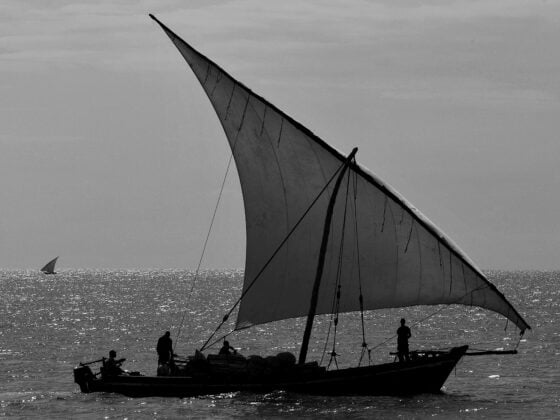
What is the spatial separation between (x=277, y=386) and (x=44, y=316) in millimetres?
78464

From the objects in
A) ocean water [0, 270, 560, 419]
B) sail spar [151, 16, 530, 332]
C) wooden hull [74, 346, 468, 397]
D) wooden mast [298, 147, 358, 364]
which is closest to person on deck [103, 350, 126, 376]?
ocean water [0, 270, 560, 419]

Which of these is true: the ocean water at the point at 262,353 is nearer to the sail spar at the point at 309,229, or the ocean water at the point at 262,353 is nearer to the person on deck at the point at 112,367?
the person on deck at the point at 112,367

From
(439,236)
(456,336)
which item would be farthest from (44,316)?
(439,236)

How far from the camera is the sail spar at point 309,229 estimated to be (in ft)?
129

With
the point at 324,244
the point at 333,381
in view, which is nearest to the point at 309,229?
the point at 324,244

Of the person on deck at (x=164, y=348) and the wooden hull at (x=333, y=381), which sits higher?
the person on deck at (x=164, y=348)

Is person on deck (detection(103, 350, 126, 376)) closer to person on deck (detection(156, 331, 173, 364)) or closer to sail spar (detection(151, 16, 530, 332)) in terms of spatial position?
person on deck (detection(156, 331, 173, 364))

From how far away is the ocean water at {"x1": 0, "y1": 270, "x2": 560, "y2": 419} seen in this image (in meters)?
39.5

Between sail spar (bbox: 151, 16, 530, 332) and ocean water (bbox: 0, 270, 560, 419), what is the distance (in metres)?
3.53

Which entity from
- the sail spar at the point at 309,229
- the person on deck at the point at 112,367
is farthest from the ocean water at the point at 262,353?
the sail spar at the point at 309,229

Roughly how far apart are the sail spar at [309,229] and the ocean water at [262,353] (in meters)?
3.53

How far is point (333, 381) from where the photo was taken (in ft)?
132

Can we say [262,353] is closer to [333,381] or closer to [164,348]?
[164,348]

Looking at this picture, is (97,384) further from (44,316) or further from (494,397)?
(44,316)
